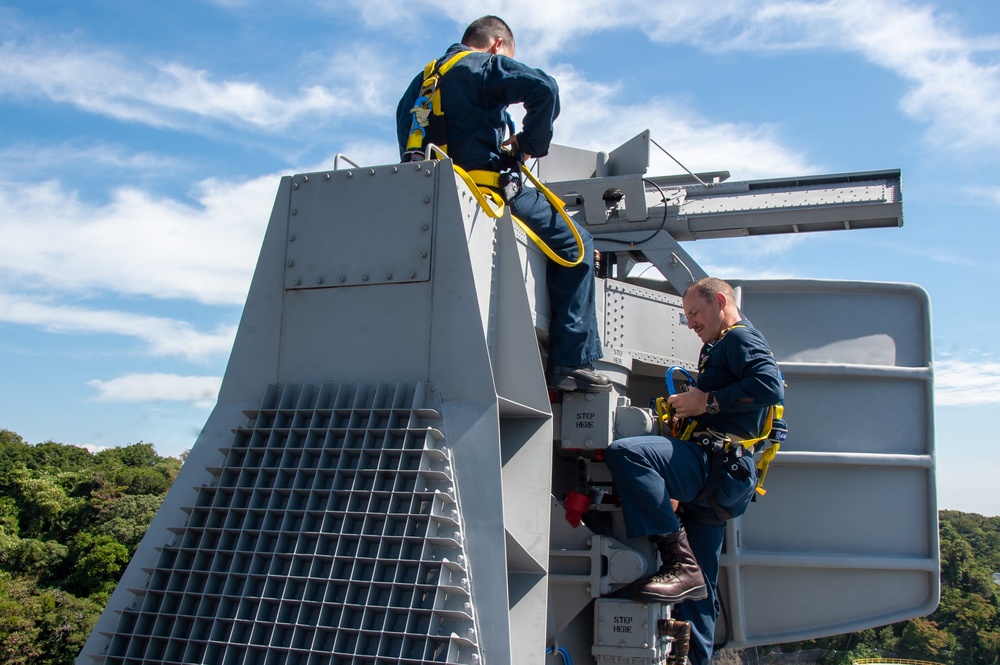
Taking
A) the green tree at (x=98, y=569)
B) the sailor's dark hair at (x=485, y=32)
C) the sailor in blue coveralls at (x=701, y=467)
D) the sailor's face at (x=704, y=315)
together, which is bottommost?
the green tree at (x=98, y=569)

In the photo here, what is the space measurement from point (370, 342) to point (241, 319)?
0.78m

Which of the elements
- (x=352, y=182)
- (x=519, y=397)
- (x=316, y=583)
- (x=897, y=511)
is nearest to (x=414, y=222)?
(x=352, y=182)

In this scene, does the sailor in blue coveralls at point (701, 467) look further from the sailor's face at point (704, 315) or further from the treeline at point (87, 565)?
the treeline at point (87, 565)

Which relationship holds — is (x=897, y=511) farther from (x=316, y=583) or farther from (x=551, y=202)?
(x=316, y=583)

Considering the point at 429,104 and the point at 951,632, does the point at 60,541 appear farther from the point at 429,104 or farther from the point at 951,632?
the point at 429,104

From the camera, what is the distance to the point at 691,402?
5688 millimetres

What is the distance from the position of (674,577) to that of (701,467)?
0.69 metres

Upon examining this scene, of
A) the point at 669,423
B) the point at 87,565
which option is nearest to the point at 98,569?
the point at 87,565

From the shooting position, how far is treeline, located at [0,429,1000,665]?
117 feet

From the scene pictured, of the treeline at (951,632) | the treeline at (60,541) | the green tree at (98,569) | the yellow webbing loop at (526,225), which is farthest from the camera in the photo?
the treeline at (951,632)

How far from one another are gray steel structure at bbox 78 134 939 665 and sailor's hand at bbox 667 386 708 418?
377 mm

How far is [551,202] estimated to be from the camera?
5770 millimetres

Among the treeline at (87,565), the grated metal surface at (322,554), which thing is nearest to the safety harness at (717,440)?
A: the grated metal surface at (322,554)

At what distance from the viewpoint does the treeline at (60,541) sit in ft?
116
